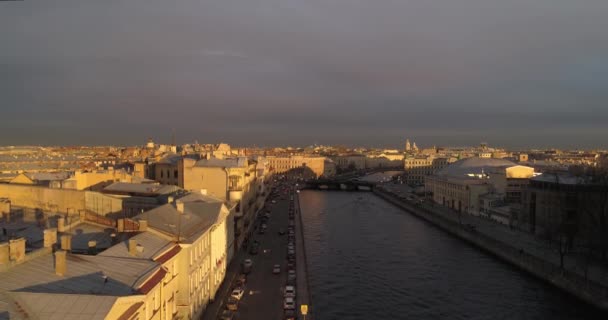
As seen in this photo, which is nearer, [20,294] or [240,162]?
[20,294]

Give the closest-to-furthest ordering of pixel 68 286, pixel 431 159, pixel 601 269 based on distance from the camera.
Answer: pixel 68 286, pixel 601 269, pixel 431 159

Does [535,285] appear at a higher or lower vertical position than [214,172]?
lower

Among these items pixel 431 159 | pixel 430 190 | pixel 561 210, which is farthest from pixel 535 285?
pixel 431 159

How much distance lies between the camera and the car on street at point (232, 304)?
47.4 ft

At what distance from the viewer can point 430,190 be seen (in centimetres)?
5388

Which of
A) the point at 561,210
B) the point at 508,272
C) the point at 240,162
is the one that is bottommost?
the point at 508,272

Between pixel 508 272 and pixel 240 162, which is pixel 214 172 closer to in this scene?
pixel 240 162

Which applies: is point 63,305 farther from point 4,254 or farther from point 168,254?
point 168,254

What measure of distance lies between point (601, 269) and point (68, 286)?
62.6 ft

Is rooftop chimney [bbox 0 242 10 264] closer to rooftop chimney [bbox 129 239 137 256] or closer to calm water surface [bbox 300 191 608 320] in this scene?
rooftop chimney [bbox 129 239 137 256]

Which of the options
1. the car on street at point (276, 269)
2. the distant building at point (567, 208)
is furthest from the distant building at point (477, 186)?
the car on street at point (276, 269)

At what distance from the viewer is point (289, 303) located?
1504cm

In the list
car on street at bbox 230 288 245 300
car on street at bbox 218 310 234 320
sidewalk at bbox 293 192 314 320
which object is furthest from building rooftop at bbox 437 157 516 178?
car on street at bbox 218 310 234 320

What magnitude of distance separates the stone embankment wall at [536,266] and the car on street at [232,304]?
1143cm
